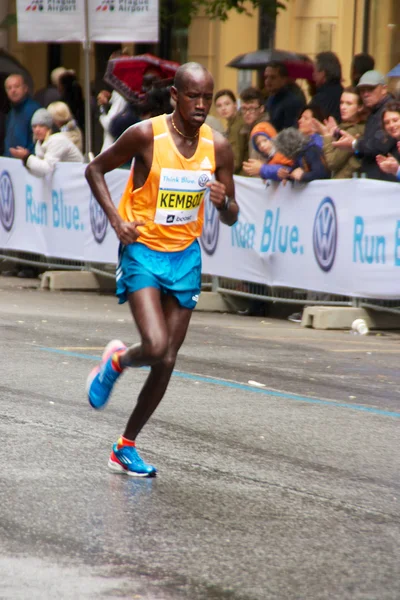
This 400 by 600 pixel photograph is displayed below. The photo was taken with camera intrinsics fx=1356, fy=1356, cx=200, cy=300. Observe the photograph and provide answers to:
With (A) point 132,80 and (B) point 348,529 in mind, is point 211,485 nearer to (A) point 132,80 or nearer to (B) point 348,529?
(B) point 348,529

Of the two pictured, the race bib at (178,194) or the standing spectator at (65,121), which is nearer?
the race bib at (178,194)

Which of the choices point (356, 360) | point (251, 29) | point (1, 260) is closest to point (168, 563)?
point (356, 360)

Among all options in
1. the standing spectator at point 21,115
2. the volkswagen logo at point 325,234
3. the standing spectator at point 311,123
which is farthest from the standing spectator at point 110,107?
the volkswagen logo at point 325,234

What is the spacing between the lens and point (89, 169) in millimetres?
6410

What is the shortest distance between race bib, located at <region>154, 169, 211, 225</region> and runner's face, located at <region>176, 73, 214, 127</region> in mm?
254

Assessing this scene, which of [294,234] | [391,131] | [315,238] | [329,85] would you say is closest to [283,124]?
[329,85]

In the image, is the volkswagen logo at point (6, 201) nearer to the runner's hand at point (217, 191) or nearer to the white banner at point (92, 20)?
the white banner at point (92, 20)

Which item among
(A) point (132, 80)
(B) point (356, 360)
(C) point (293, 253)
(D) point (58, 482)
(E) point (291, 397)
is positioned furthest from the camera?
(A) point (132, 80)

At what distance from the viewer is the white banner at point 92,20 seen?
51.0 feet

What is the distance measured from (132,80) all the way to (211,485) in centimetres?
1034

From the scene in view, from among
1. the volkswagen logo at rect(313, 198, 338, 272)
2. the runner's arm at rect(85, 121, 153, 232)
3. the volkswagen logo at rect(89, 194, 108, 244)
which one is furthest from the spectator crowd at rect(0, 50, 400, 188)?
the runner's arm at rect(85, 121, 153, 232)

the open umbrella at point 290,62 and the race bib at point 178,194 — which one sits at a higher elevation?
the race bib at point 178,194

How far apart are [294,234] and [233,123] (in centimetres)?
204

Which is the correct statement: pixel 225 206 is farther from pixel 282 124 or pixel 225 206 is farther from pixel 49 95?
pixel 49 95
